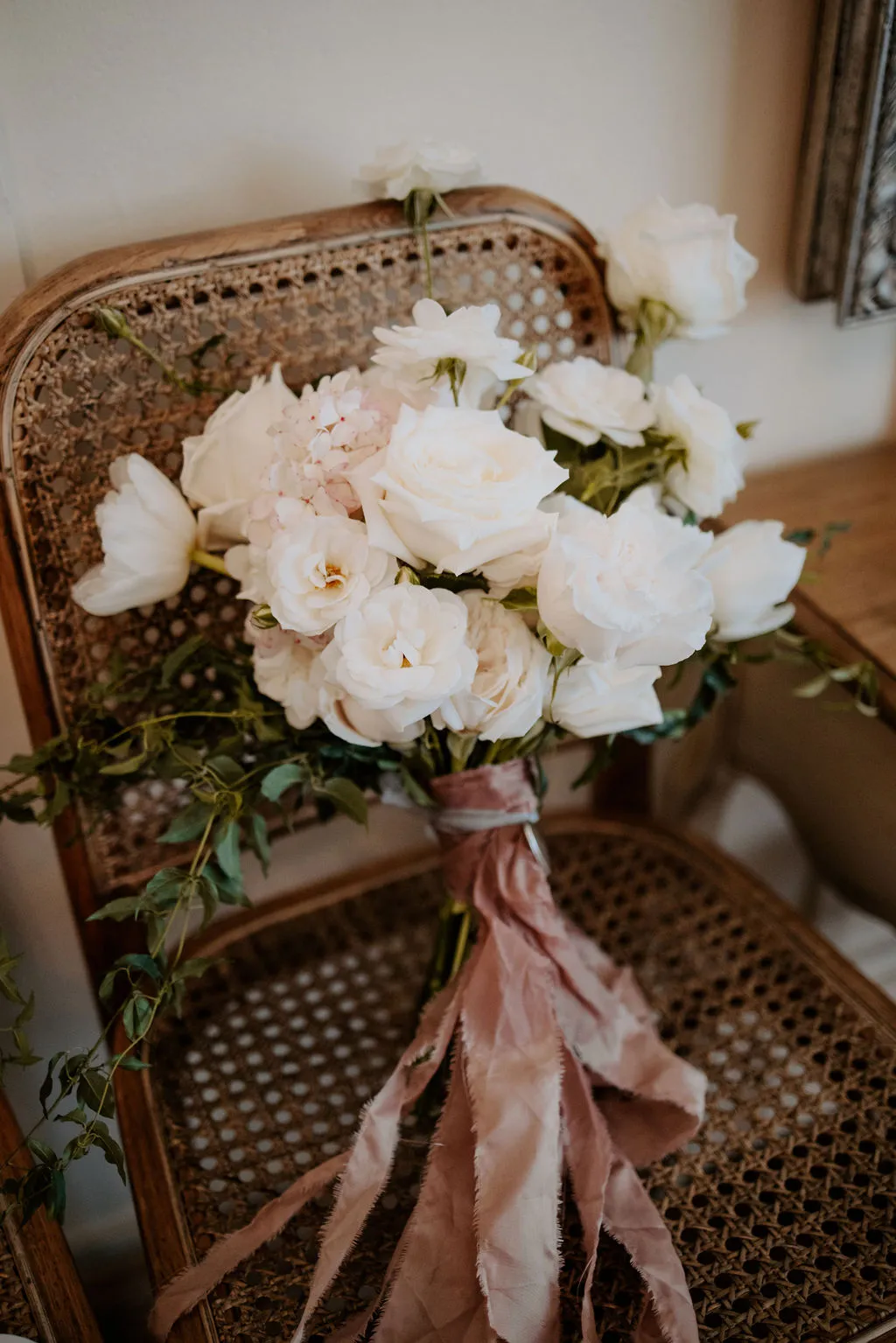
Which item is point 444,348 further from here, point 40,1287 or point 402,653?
point 40,1287

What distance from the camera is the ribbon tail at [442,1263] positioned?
60cm

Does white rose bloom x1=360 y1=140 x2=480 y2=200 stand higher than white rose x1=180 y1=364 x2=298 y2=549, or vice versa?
white rose bloom x1=360 y1=140 x2=480 y2=200

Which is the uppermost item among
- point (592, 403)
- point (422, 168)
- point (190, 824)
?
point (422, 168)

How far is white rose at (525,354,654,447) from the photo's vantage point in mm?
642

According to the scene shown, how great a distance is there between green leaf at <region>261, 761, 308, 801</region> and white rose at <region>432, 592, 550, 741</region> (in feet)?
0.39

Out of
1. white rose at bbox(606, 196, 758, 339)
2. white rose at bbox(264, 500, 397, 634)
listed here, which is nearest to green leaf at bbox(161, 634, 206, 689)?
white rose at bbox(264, 500, 397, 634)

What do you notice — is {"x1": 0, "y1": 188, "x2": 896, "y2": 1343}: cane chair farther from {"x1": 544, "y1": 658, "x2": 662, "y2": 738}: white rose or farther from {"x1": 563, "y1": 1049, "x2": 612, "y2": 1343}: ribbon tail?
{"x1": 544, "y1": 658, "x2": 662, "y2": 738}: white rose

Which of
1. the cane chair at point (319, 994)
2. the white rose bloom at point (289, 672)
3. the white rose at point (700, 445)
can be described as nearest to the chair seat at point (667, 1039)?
the cane chair at point (319, 994)

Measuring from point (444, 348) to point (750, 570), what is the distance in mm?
244

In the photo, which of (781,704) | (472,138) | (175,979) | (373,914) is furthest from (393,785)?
(472,138)

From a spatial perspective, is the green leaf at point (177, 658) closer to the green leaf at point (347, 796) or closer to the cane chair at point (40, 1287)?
the green leaf at point (347, 796)

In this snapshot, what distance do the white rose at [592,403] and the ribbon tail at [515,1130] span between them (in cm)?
34

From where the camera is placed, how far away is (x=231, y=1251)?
0.65 meters

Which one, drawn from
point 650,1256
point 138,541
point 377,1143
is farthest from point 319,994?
point 138,541
